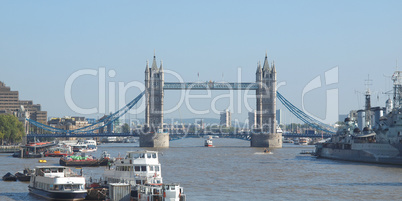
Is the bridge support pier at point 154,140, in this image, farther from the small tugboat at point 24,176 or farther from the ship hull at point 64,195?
the ship hull at point 64,195

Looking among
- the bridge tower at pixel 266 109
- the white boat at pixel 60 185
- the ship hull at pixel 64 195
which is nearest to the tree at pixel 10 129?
the bridge tower at pixel 266 109

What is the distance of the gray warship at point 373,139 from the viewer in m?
74.1

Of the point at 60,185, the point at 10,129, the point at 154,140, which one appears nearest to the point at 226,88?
the point at 154,140

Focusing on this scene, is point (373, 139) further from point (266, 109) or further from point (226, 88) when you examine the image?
point (266, 109)

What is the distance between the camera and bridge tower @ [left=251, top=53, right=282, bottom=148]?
13625 centimetres

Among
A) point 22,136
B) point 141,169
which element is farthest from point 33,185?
point 22,136

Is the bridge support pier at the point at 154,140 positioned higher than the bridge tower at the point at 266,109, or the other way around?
the bridge tower at the point at 266,109

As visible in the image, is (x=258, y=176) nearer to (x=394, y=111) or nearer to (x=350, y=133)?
Result: (x=394, y=111)

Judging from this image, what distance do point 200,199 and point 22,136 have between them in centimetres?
10577

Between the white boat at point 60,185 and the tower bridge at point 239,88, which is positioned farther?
the tower bridge at point 239,88

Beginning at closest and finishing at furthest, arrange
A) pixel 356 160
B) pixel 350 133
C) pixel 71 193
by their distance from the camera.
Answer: pixel 71 193 < pixel 356 160 < pixel 350 133

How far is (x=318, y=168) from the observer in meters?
72.0

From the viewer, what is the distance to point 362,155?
8094cm

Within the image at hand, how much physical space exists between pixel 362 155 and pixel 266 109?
67.4 metres
